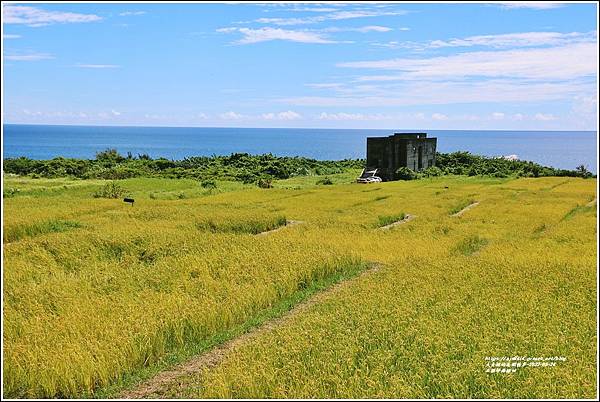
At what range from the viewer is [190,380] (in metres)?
7.16

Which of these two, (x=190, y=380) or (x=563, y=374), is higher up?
(x=563, y=374)

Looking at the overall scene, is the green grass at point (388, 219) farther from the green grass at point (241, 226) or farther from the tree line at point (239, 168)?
the tree line at point (239, 168)

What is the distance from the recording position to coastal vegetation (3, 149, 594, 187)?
1828 inches

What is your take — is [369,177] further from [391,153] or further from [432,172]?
[432,172]

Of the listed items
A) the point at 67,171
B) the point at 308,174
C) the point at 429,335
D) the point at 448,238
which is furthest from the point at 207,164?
the point at 429,335

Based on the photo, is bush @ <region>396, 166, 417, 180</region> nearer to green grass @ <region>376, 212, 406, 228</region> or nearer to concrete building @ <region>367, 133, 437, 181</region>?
concrete building @ <region>367, 133, 437, 181</region>

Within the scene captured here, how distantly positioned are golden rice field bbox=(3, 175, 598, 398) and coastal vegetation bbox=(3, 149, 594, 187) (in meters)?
23.3

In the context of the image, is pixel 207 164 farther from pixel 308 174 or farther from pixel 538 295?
pixel 538 295

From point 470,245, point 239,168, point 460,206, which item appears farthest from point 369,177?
point 470,245

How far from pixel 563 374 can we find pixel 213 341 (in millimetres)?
4785

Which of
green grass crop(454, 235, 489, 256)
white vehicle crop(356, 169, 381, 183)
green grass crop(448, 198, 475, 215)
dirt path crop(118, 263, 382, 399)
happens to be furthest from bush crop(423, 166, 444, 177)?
dirt path crop(118, 263, 382, 399)

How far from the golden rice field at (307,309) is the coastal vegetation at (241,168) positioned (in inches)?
918

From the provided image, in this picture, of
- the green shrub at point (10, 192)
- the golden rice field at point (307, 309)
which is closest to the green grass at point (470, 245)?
the golden rice field at point (307, 309)

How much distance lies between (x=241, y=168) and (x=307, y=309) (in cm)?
4614
